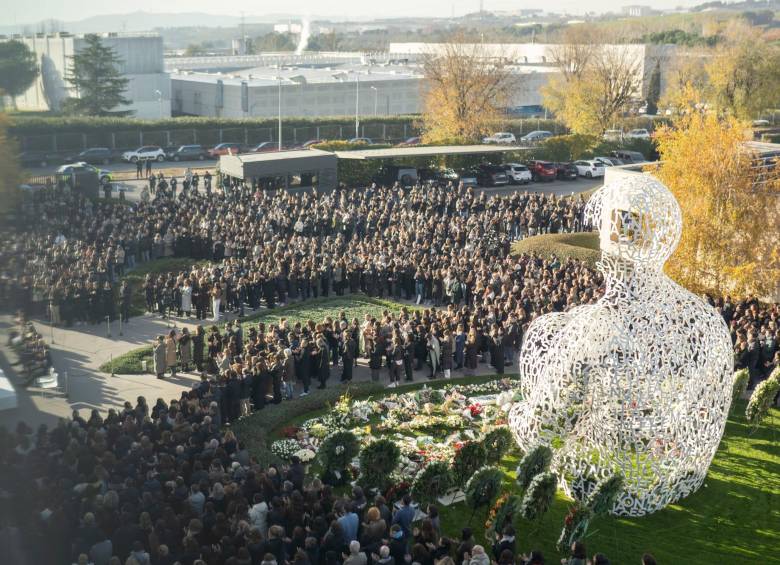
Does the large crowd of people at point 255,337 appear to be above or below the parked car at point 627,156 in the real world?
below

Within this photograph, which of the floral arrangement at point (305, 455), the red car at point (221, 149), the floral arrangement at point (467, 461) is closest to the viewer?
the floral arrangement at point (467, 461)

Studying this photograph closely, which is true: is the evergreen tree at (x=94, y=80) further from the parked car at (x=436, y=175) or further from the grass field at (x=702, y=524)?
the grass field at (x=702, y=524)

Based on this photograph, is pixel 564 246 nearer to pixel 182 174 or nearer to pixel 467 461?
pixel 467 461

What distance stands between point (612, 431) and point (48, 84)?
51.5 meters

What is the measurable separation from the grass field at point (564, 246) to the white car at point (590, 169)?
2060 cm

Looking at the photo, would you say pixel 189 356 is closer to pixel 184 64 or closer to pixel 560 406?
pixel 560 406

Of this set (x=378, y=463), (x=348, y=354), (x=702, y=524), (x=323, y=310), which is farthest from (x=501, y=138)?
(x=378, y=463)

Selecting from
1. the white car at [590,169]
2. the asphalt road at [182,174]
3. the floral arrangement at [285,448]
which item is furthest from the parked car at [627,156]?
the floral arrangement at [285,448]

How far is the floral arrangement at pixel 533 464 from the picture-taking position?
15656 millimetres

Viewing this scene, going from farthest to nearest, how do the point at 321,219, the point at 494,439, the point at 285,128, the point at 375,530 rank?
the point at 285,128, the point at 321,219, the point at 494,439, the point at 375,530

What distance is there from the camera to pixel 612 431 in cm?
1552

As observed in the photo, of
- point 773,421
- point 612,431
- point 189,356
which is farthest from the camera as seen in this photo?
point 189,356

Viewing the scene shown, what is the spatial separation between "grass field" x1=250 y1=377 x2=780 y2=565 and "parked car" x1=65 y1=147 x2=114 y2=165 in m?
43.1

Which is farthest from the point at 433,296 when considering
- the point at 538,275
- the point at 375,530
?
the point at 375,530
